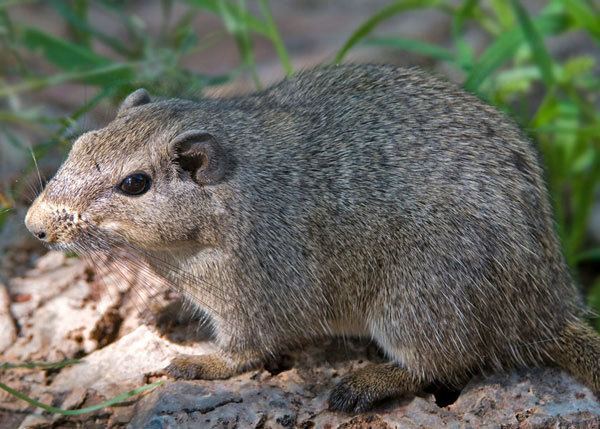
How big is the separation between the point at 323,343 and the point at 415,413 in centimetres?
71

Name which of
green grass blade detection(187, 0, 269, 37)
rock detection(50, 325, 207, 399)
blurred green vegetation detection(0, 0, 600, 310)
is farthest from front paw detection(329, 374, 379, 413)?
green grass blade detection(187, 0, 269, 37)

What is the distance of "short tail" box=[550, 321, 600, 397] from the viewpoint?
4.32 metres

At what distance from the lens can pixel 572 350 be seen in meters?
4.41

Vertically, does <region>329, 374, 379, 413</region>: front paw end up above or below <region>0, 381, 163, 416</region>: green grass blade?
below

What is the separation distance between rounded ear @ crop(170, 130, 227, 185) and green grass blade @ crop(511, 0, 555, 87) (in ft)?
7.75

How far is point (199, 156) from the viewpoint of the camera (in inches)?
171

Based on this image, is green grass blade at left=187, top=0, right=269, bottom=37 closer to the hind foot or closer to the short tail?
the hind foot

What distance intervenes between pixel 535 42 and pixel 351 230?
2.14 metres

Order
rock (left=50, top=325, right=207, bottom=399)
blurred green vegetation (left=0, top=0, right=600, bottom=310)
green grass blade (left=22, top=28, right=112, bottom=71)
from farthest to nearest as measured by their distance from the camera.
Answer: green grass blade (left=22, top=28, right=112, bottom=71), blurred green vegetation (left=0, top=0, right=600, bottom=310), rock (left=50, top=325, right=207, bottom=399)

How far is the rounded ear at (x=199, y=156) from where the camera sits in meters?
4.30

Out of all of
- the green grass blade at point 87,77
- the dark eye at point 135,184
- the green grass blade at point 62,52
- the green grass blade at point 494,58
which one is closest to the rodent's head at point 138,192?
the dark eye at point 135,184

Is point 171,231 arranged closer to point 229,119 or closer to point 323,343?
point 229,119

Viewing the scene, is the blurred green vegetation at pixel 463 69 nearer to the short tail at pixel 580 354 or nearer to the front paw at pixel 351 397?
the short tail at pixel 580 354

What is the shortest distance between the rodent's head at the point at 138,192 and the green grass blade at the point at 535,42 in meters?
2.31
